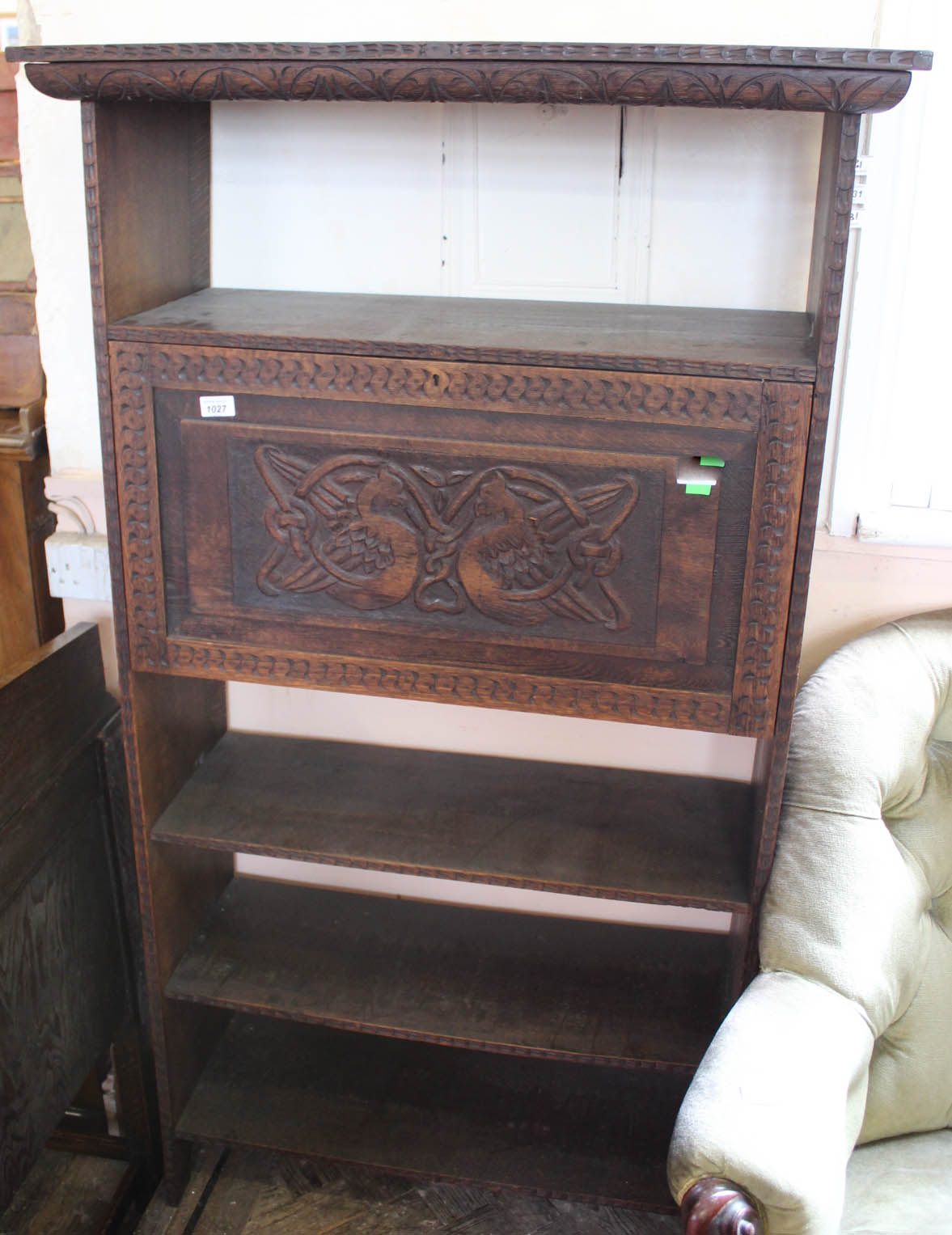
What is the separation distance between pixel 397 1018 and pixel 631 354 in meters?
1.03

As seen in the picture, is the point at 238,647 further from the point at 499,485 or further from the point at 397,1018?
the point at 397,1018

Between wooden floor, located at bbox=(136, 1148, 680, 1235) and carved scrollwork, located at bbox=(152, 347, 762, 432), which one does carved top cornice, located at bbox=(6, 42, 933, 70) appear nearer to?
carved scrollwork, located at bbox=(152, 347, 762, 432)

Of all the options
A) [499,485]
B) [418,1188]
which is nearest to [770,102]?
[499,485]

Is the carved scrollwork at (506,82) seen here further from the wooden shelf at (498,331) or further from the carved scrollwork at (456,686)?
the carved scrollwork at (456,686)

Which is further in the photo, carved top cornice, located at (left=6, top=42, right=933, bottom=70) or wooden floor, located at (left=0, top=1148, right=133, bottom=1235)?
wooden floor, located at (left=0, top=1148, right=133, bottom=1235)

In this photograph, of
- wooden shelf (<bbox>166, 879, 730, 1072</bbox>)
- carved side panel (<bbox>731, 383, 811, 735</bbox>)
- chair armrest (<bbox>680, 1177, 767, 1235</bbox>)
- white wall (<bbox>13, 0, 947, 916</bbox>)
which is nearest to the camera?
chair armrest (<bbox>680, 1177, 767, 1235</bbox>)

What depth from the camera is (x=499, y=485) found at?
1.37m

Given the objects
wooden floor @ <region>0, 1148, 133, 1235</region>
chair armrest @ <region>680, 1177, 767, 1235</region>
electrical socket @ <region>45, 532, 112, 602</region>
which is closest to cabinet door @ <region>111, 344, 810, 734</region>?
electrical socket @ <region>45, 532, 112, 602</region>

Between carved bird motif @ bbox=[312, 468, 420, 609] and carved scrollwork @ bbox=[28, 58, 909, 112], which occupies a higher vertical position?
carved scrollwork @ bbox=[28, 58, 909, 112]

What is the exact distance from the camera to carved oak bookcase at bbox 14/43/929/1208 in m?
1.28

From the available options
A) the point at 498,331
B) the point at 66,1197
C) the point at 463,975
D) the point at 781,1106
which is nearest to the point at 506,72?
the point at 498,331

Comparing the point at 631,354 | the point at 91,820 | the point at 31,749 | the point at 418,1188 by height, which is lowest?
the point at 418,1188

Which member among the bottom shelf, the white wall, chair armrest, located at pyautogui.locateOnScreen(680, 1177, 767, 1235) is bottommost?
the bottom shelf

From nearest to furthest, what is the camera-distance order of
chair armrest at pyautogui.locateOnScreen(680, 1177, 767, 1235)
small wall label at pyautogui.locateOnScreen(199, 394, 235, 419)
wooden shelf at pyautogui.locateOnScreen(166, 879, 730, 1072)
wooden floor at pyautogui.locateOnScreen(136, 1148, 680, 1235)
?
chair armrest at pyautogui.locateOnScreen(680, 1177, 767, 1235) → small wall label at pyautogui.locateOnScreen(199, 394, 235, 419) → wooden shelf at pyautogui.locateOnScreen(166, 879, 730, 1072) → wooden floor at pyautogui.locateOnScreen(136, 1148, 680, 1235)
